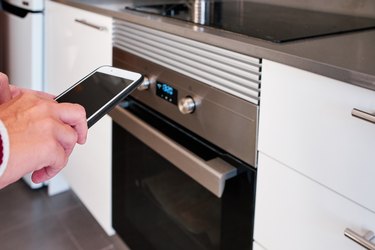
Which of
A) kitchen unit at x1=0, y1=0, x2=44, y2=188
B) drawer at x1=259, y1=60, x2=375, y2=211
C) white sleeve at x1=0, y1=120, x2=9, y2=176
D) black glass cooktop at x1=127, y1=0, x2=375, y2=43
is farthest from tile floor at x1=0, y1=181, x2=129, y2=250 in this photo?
white sleeve at x1=0, y1=120, x2=9, y2=176

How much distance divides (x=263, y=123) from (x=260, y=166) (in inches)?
3.4

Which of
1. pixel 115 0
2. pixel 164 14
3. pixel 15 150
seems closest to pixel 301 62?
pixel 15 150

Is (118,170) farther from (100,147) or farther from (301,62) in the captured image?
(301,62)

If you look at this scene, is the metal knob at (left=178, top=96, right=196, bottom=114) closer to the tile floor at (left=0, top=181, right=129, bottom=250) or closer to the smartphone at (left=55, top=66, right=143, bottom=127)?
the smartphone at (left=55, top=66, right=143, bottom=127)

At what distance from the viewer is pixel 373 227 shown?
659mm

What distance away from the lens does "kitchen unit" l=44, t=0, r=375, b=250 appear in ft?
2.15

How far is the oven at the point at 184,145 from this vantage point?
877mm

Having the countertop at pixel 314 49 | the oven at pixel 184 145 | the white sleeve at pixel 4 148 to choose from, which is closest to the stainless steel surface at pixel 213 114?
the oven at pixel 184 145

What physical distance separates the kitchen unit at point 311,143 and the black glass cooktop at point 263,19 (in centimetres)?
7

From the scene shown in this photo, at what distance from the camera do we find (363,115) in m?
0.61

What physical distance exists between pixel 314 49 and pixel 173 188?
543 millimetres

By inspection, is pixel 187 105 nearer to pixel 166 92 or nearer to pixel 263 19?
pixel 166 92

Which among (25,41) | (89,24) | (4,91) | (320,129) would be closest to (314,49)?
(320,129)

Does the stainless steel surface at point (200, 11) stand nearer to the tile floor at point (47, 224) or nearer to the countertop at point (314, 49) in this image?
the countertop at point (314, 49)
